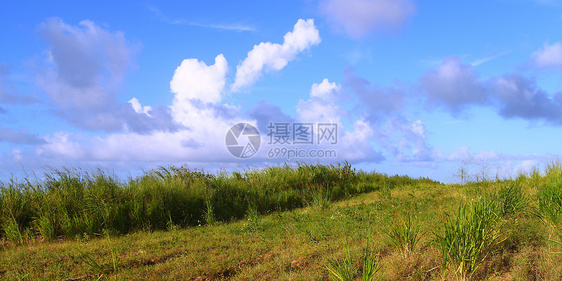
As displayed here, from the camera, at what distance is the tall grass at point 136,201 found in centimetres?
782

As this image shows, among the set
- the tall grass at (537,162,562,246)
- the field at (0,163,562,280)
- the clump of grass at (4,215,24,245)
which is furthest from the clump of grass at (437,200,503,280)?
the clump of grass at (4,215,24,245)

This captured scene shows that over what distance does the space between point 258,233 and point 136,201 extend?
319cm

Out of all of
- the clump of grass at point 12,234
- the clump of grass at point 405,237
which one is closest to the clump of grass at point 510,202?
the clump of grass at point 405,237

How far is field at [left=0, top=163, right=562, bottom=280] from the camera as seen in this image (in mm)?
4559

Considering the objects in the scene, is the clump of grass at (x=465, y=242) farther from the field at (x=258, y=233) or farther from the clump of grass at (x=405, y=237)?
the clump of grass at (x=405, y=237)

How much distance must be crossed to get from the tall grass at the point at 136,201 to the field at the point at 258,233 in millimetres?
31

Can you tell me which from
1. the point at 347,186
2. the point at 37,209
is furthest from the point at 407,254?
the point at 347,186

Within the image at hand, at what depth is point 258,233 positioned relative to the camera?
23.7 ft

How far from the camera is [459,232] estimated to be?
4.34 m

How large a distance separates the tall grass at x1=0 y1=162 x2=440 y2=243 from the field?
3 centimetres

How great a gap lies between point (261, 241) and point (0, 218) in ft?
18.8

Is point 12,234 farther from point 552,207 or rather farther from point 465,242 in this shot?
point 552,207

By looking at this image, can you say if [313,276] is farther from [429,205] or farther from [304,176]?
[304,176]

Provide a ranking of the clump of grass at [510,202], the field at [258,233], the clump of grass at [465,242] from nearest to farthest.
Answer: the clump of grass at [465,242] < the field at [258,233] < the clump of grass at [510,202]
